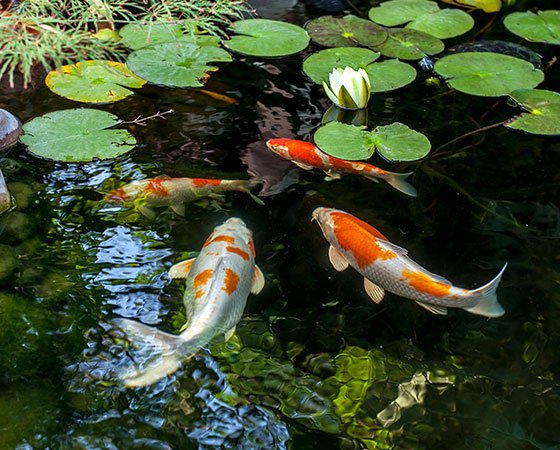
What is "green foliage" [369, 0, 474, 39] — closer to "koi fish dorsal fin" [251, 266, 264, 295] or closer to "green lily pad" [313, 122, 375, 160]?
"green lily pad" [313, 122, 375, 160]

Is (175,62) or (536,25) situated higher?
(175,62)

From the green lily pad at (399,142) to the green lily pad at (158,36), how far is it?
3.97ft

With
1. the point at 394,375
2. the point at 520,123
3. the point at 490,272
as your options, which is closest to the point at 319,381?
the point at 394,375

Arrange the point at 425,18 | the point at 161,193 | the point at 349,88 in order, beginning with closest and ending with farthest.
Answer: the point at 161,193 → the point at 349,88 → the point at 425,18

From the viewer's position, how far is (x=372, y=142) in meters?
3.07

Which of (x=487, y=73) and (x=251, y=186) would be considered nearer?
(x=251, y=186)

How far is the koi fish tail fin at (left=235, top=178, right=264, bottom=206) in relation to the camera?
286 centimetres

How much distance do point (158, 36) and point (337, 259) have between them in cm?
194

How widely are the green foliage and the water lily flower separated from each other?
0.89 m

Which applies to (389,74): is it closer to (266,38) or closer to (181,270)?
(266,38)

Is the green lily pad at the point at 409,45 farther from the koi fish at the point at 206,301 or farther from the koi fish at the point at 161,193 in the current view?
the koi fish at the point at 206,301

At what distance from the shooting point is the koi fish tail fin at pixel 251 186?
113 inches

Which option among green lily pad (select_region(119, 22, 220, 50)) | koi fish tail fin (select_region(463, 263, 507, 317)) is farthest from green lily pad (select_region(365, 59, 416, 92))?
koi fish tail fin (select_region(463, 263, 507, 317))

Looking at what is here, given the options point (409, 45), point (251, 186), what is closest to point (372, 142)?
point (251, 186)
